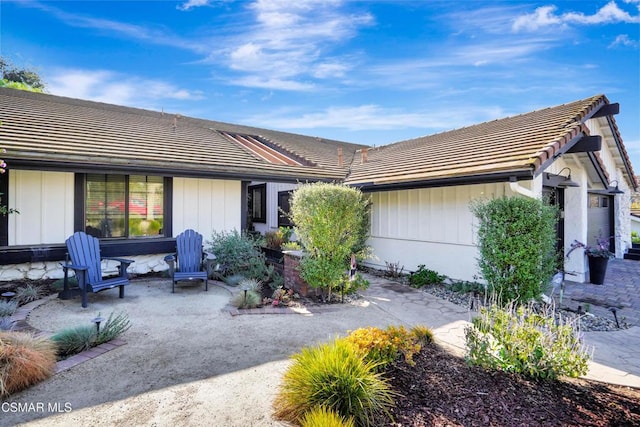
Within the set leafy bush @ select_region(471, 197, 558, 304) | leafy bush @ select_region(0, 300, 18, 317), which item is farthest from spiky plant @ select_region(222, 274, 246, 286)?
leafy bush @ select_region(471, 197, 558, 304)

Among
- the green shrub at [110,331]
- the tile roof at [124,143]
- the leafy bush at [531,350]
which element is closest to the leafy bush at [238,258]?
the tile roof at [124,143]

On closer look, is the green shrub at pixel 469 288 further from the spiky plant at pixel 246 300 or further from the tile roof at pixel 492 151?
the spiky plant at pixel 246 300

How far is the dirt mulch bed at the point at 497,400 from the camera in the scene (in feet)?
7.83

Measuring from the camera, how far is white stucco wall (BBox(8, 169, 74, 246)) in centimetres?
630

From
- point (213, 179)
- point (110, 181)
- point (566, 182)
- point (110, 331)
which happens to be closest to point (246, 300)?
point (110, 331)

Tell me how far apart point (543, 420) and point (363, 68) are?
10496mm

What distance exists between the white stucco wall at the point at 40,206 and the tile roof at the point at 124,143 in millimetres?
656

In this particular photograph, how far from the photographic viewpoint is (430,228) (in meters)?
7.93

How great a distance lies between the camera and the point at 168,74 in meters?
12.3

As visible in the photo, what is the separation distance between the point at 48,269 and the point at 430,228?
8.08 metres

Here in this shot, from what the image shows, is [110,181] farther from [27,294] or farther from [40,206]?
[27,294]

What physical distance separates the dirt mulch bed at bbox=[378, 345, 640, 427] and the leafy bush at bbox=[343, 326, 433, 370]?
4.1 inches

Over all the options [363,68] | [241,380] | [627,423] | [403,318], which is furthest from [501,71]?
[241,380]

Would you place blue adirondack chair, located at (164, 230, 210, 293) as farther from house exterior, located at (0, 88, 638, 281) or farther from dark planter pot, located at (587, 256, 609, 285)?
dark planter pot, located at (587, 256, 609, 285)
